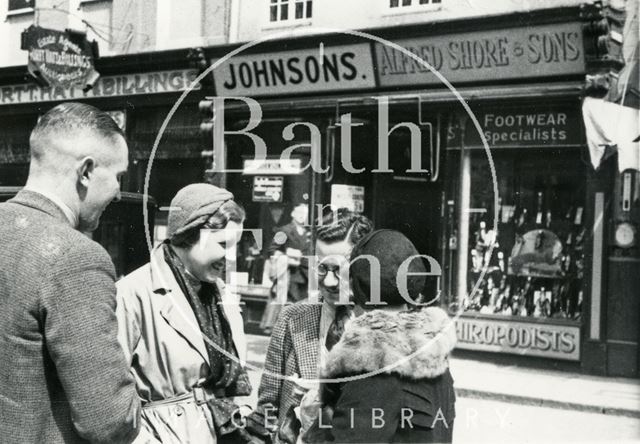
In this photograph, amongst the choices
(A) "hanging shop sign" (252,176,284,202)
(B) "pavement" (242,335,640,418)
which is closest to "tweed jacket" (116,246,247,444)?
(B) "pavement" (242,335,640,418)

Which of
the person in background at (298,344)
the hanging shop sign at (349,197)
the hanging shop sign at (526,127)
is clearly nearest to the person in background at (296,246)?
the hanging shop sign at (349,197)

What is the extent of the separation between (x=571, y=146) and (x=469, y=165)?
4.26 feet

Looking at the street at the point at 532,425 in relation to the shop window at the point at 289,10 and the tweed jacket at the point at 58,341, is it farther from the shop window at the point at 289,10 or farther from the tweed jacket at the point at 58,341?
the tweed jacket at the point at 58,341

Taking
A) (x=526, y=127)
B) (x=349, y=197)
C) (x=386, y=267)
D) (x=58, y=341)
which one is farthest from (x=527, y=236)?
(x=58, y=341)

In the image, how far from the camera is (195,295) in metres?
2.79

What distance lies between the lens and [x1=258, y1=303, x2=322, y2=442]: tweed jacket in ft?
9.55

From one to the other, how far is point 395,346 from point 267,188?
866 centimetres

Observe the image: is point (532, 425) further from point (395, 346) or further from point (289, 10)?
point (289, 10)

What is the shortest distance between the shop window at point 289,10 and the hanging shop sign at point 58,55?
2066 mm

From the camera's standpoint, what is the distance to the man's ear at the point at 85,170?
2014 millimetres

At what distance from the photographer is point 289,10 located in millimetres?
8742

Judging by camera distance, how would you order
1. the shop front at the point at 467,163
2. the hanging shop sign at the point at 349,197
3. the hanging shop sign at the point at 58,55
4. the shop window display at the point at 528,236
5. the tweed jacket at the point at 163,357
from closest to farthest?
1. the tweed jacket at the point at 163,357
2. the hanging shop sign at the point at 58,55
3. the shop front at the point at 467,163
4. the shop window display at the point at 528,236
5. the hanging shop sign at the point at 349,197

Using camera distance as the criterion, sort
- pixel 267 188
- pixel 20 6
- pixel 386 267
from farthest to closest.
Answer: pixel 267 188 → pixel 20 6 → pixel 386 267

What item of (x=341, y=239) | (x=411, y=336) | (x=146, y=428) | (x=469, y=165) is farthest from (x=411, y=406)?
(x=469, y=165)
